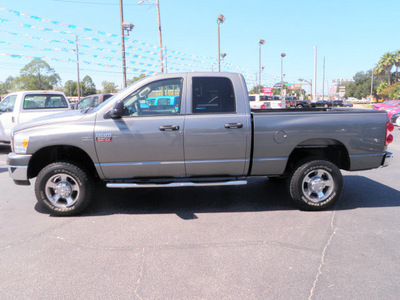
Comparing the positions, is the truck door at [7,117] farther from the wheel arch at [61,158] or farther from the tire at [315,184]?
the tire at [315,184]

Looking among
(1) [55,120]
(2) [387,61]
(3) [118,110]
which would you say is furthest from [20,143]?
(2) [387,61]

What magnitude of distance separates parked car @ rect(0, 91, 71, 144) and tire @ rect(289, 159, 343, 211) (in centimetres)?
844

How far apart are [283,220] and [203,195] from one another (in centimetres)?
163

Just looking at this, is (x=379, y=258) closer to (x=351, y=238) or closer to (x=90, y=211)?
(x=351, y=238)

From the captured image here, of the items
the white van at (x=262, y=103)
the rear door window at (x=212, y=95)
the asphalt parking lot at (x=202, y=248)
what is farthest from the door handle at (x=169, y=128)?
the white van at (x=262, y=103)

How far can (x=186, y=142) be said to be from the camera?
4.49m

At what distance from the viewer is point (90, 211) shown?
4930 mm

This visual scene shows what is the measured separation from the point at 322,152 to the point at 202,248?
2.61m

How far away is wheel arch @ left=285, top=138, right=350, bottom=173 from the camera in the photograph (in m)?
4.78

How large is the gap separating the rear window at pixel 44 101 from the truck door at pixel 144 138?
707cm

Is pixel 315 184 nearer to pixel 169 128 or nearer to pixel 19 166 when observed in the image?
pixel 169 128

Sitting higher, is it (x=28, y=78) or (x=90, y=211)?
(x=28, y=78)

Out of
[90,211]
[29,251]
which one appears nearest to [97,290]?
[29,251]

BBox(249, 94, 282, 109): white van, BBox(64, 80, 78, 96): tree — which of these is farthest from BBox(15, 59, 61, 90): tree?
BBox(249, 94, 282, 109): white van
